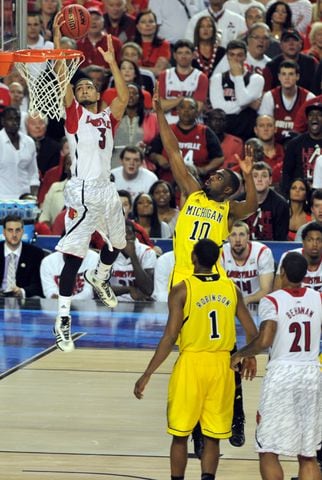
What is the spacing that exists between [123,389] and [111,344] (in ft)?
5.49

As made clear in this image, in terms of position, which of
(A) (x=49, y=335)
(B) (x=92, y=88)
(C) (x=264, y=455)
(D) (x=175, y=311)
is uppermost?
(B) (x=92, y=88)

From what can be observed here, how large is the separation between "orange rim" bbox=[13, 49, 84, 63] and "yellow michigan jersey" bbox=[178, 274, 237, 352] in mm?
2471

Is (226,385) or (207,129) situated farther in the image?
(207,129)

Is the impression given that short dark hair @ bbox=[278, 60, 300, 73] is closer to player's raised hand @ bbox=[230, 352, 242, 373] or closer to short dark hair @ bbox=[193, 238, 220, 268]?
short dark hair @ bbox=[193, 238, 220, 268]

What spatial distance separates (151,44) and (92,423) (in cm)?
849

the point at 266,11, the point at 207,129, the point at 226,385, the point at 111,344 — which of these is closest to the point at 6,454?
the point at 226,385

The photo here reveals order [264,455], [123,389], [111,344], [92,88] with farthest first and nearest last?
[111,344], [123,389], [92,88], [264,455]

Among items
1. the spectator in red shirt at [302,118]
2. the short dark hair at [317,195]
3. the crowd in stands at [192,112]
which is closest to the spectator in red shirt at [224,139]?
the crowd in stands at [192,112]

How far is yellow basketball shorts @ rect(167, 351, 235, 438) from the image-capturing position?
862 centimetres

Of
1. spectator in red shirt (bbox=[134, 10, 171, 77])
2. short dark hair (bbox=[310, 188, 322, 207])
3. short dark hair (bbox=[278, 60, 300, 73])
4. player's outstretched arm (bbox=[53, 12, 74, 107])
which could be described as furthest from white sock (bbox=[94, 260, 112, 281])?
spectator in red shirt (bbox=[134, 10, 171, 77])

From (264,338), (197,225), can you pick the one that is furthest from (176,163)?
(264,338)

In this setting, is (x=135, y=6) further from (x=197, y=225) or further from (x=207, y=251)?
(x=207, y=251)

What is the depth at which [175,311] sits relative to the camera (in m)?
8.59

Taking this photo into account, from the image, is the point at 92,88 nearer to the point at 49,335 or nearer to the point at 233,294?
the point at 233,294
